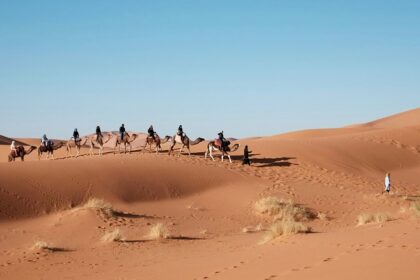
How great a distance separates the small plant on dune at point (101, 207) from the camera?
71.7 ft

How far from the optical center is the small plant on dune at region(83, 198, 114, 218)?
21859mm

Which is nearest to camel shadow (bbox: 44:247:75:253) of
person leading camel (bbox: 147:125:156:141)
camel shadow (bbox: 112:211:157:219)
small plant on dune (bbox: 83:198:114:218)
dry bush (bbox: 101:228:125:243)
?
dry bush (bbox: 101:228:125:243)

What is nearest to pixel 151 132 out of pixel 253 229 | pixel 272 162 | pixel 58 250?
pixel 272 162

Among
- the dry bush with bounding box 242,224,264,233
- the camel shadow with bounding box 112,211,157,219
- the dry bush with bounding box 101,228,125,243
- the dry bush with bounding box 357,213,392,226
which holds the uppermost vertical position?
the camel shadow with bounding box 112,211,157,219

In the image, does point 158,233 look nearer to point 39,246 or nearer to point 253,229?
point 39,246

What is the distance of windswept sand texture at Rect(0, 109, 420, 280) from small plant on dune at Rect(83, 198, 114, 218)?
58 millimetres

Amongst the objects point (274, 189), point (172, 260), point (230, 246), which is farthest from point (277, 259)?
point (274, 189)

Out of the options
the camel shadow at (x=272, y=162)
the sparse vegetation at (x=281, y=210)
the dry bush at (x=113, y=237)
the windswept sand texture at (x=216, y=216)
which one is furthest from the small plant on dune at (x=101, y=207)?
the camel shadow at (x=272, y=162)

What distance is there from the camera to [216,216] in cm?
2408

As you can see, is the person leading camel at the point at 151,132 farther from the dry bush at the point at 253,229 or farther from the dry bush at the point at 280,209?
the dry bush at the point at 253,229

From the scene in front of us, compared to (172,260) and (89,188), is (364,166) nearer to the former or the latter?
(89,188)

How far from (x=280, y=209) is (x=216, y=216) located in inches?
110

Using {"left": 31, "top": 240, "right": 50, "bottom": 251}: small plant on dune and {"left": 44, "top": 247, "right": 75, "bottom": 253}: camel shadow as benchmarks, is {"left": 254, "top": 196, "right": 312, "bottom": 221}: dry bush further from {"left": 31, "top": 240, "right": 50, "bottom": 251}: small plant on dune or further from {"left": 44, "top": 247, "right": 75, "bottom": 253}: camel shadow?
{"left": 31, "top": 240, "right": 50, "bottom": 251}: small plant on dune

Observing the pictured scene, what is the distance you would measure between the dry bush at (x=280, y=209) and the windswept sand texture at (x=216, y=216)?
0.24 feet
